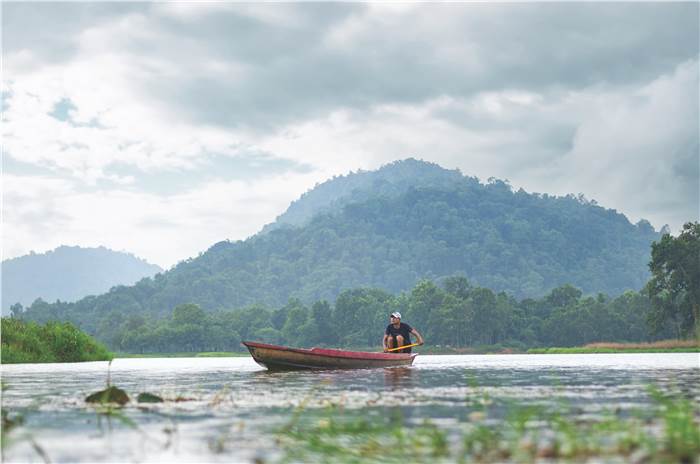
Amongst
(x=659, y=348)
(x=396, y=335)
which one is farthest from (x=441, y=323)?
(x=396, y=335)

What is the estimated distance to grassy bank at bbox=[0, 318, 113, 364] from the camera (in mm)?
48000

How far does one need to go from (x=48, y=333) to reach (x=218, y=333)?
13144cm

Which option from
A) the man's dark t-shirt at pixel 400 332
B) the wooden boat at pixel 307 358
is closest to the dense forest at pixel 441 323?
the man's dark t-shirt at pixel 400 332

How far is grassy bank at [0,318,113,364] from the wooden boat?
22.0 meters

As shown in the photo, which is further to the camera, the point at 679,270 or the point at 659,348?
the point at 659,348

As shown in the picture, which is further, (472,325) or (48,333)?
(472,325)

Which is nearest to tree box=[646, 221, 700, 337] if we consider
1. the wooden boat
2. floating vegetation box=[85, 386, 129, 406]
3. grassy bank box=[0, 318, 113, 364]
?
grassy bank box=[0, 318, 113, 364]

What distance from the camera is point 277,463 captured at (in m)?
8.94

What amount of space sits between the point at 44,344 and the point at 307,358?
2499 centimetres

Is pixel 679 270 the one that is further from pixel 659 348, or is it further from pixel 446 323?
pixel 446 323

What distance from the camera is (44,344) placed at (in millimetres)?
50062

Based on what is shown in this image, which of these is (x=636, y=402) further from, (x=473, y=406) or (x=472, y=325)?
(x=472, y=325)

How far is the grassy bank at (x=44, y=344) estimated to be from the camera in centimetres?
4800

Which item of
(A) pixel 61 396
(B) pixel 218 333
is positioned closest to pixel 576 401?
(A) pixel 61 396
